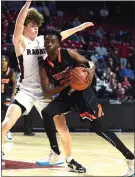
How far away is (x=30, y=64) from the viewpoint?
524 centimetres

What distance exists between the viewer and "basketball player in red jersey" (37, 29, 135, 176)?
4922 millimetres

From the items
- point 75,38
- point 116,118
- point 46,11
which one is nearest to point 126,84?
point 116,118

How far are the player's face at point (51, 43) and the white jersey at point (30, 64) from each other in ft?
0.90

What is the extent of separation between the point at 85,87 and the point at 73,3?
44.4 ft

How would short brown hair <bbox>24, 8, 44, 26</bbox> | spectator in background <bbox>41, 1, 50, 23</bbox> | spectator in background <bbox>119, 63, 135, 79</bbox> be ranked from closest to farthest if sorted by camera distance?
short brown hair <bbox>24, 8, 44, 26</bbox>, spectator in background <bbox>119, 63, 135, 79</bbox>, spectator in background <bbox>41, 1, 50, 23</bbox>

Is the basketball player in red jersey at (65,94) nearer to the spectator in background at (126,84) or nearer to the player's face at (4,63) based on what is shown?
the player's face at (4,63)

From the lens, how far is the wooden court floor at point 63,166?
200 inches

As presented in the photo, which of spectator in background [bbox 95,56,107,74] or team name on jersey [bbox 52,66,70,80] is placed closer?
team name on jersey [bbox 52,66,70,80]

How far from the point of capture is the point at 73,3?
711 inches

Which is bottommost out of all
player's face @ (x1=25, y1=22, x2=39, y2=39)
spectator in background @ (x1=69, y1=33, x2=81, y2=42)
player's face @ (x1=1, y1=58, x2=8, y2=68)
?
player's face @ (x1=1, y1=58, x2=8, y2=68)

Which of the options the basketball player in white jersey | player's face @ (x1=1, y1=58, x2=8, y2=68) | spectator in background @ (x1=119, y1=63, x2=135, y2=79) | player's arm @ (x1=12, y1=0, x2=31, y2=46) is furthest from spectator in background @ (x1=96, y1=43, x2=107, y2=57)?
player's arm @ (x1=12, y1=0, x2=31, y2=46)

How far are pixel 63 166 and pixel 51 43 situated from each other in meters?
1.58

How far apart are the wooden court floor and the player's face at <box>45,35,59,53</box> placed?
4.57ft

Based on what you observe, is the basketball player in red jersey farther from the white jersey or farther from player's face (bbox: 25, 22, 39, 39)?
player's face (bbox: 25, 22, 39, 39)
